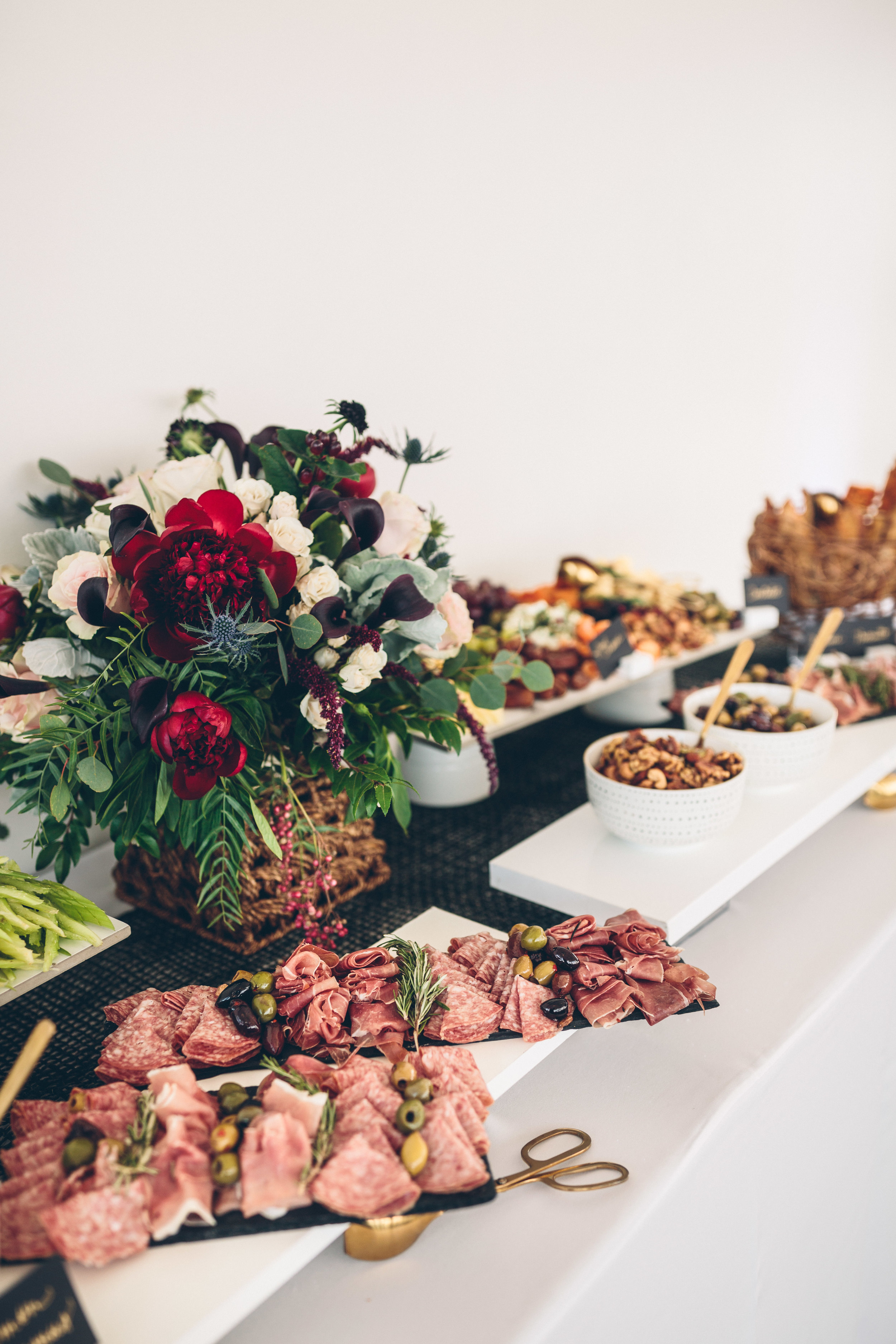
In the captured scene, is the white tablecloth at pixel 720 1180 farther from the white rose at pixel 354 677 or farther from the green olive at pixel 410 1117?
the white rose at pixel 354 677

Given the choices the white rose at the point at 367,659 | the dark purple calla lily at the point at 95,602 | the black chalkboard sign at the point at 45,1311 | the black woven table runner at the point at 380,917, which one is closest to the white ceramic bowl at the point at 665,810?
the black woven table runner at the point at 380,917

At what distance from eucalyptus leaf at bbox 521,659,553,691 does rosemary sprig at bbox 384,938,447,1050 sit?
33 centimetres

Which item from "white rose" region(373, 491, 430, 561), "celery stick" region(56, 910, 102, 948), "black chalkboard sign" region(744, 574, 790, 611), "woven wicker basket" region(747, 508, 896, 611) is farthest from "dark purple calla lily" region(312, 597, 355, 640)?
"woven wicker basket" region(747, 508, 896, 611)

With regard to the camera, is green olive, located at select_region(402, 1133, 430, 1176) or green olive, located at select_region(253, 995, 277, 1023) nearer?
green olive, located at select_region(402, 1133, 430, 1176)

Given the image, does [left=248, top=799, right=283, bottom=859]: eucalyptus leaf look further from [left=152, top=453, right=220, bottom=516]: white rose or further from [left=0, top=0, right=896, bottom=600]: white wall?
[left=0, top=0, right=896, bottom=600]: white wall

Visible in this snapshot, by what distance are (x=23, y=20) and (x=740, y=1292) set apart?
1455 millimetres

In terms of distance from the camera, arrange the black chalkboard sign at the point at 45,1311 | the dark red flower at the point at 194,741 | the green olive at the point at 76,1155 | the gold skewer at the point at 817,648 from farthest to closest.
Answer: the gold skewer at the point at 817,648 → the dark red flower at the point at 194,741 → the green olive at the point at 76,1155 → the black chalkboard sign at the point at 45,1311

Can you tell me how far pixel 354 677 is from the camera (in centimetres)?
75

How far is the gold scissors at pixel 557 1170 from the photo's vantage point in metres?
0.67

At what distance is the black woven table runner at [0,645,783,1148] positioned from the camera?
32.5 inches

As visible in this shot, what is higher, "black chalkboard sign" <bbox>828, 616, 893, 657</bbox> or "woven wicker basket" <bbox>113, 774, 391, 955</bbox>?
"black chalkboard sign" <bbox>828, 616, 893, 657</bbox>

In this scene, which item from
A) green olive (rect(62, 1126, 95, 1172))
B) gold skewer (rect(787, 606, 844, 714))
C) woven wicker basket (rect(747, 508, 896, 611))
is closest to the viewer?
green olive (rect(62, 1126, 95, 1172))

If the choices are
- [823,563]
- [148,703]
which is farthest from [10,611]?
[823,563]

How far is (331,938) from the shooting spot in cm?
93
